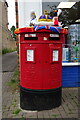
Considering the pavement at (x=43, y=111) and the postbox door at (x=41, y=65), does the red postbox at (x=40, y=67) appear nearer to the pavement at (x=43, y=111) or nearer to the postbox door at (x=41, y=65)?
the postbox door at (x=41, y=65)

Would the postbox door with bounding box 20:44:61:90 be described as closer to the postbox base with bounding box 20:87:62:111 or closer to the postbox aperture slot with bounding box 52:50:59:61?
the postbox aperture slot with bounding box 52:50:59:61

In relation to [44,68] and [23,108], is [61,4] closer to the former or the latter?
[44,68]

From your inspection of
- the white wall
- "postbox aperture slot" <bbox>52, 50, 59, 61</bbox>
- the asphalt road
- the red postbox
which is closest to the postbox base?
the red postbox

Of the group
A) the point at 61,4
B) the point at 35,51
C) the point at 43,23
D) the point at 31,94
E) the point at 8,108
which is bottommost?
the point at 8,108

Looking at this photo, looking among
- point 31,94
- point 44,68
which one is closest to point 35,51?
point 44,68

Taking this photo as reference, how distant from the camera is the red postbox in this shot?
3.43 m

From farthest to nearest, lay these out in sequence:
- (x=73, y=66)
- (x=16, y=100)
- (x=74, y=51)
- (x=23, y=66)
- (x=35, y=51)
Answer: (x=74, y=51)
(x=73, y=66)
(x=16, y=100)
(x=23, y=66)
(x=35, y=51)

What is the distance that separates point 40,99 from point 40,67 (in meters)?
0.70

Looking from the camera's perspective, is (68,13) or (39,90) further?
(68,13)

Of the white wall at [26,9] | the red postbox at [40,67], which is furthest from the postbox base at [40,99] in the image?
the white wall at [26,9]

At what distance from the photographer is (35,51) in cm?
345

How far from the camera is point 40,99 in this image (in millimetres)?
3584

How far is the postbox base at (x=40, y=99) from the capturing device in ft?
11.7

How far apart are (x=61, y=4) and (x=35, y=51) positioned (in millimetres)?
3957
